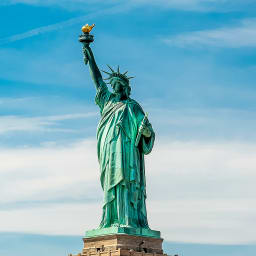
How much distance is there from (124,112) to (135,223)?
4.74 m

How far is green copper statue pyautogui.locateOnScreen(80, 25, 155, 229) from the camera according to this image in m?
31.9

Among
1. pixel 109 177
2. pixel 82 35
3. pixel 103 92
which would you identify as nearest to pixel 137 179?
pixel 109 177

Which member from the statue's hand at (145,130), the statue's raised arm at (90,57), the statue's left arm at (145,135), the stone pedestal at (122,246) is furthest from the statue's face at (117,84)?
the stone pedestal at (122,246)

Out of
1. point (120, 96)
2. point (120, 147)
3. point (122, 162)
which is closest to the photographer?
point (122, 162)

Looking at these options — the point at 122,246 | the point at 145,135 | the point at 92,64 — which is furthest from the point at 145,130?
the point at 122,246

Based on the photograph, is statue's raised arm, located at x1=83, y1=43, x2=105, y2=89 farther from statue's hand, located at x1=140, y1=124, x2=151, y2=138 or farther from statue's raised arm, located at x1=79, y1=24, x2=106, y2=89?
statue's hand, located at x1=140, y1=124, x2=151, y2=138

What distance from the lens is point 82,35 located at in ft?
112

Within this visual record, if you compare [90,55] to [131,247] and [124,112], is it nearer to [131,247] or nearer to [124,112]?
[124,112]

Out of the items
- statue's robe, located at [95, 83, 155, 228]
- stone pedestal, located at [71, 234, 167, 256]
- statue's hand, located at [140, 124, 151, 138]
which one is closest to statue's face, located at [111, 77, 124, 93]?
statue's robe, located at [95, 83, 155, 228]

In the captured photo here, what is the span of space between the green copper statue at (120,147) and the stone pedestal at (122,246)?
631mm

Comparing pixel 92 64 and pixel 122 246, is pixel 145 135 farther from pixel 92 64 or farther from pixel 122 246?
pixel 122 246

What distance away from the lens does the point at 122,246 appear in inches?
1203

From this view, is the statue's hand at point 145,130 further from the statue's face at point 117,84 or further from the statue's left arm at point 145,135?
the statue's face at point 117,84

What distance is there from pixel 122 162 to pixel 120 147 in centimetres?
67
